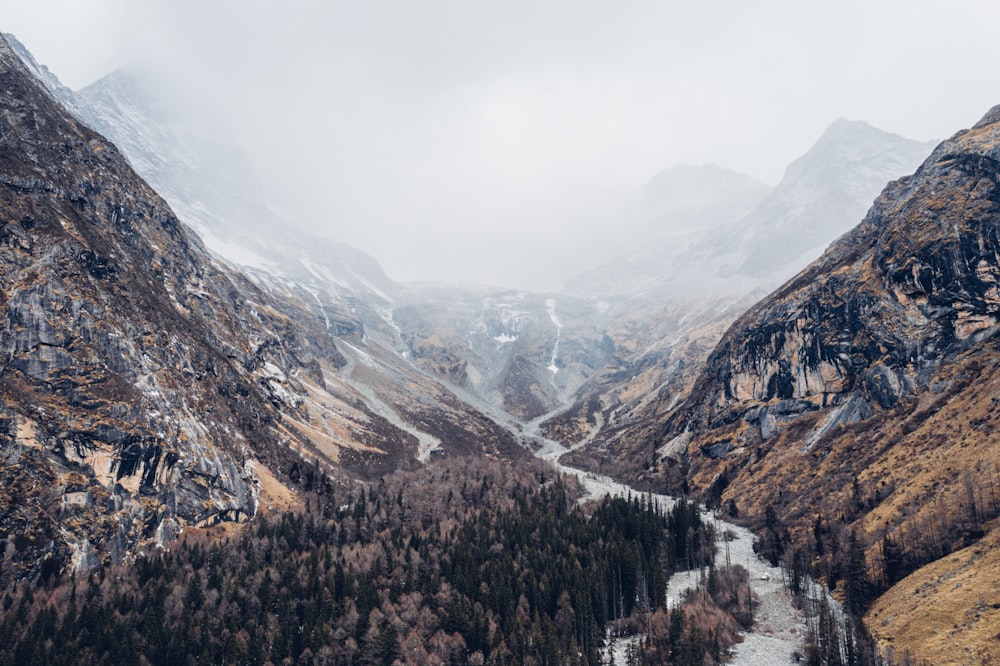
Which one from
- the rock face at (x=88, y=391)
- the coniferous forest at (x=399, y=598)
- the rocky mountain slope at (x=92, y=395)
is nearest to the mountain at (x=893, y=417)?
the coniferous forest at (x=399, y=598)

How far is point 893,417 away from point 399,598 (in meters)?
110

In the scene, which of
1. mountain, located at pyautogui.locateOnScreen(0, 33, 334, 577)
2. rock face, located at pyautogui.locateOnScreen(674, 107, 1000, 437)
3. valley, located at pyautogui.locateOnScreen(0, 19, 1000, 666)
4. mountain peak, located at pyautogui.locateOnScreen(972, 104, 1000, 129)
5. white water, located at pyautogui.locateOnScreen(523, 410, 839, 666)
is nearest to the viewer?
white water, located at pyautogui.locateOnScreen(523, 410, 839, 666)

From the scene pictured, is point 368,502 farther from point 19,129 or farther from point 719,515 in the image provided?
point 19,129

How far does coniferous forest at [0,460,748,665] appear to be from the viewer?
88.4 meters

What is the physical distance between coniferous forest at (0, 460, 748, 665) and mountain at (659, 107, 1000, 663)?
73.3 feet

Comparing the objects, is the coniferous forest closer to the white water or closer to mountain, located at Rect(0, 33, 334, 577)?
the white water

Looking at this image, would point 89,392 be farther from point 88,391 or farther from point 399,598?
point 399,598

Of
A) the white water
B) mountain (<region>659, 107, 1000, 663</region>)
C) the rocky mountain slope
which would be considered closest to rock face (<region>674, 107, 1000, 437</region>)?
mountain (<region>659, 107, 1000, 663</region>)

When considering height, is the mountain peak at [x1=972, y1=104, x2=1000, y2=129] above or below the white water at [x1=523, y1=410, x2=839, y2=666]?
above

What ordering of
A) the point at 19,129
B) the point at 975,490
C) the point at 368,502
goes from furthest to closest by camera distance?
the point at 19,129 < the point at 368,502 < the point at 975,490

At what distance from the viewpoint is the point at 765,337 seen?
194250mm

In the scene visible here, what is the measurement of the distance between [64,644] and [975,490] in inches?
5302

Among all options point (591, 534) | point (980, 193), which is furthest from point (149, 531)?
point (980, 193)

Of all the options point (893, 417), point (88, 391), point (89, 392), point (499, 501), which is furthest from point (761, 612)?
point (88, 391)
